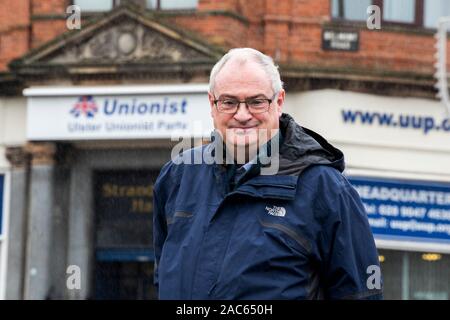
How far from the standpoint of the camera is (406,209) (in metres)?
17.0

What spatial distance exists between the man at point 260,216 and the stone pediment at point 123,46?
1184 centimetres

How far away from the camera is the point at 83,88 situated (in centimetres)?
1639

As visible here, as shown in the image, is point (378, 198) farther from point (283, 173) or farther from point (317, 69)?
point (283, 173)

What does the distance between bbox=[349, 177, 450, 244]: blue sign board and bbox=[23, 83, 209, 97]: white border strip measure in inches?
109

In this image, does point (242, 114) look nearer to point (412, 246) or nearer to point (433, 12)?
point (412, 246)

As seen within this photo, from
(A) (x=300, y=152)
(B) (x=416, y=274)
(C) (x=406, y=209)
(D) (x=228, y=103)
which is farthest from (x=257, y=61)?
(B) (x=416, y=274)

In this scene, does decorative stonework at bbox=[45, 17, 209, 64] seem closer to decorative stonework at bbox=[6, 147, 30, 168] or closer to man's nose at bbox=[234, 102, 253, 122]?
decorative stonework at bbox=[6, 147, 30, 168]

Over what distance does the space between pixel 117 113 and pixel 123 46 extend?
3.08 feet

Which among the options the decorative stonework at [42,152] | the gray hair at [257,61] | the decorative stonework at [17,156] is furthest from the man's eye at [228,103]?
the decorative stonework at [17,156]

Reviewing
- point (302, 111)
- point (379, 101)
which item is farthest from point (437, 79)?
point (302, 111)

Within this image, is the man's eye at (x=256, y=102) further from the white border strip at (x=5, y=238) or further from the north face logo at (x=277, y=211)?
the white border strip at (x=5, y=238)

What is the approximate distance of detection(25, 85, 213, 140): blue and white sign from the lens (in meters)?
16.0

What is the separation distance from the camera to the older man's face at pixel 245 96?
4.00 m

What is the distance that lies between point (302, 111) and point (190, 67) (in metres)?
1.80
